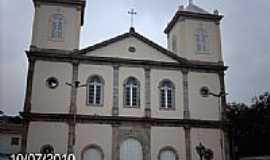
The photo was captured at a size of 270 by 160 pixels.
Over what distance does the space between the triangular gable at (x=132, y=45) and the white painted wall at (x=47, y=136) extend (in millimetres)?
6559

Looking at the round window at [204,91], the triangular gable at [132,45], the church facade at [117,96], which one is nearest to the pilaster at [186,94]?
the church facade at [117,96]

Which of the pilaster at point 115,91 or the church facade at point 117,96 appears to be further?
the pilaster at point 115,91

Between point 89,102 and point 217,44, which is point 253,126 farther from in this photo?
point 89,102

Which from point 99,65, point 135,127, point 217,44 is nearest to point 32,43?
point 99,65

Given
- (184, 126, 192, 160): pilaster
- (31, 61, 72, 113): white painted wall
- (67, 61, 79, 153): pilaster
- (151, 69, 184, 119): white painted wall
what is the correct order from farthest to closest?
1. (151, 69, 184, 119): white painted wall
2. (184, 126, 192, 160): pilaster
3. (31, 61, 72, 113): white painted wall
4. (67, 61, 79, 153): pilaster

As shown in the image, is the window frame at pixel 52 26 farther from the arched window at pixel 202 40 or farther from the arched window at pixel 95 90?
the arched window at pixel 202 40

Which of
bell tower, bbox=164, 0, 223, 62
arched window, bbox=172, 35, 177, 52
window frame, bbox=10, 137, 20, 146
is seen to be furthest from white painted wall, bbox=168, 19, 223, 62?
window frame, bbox=10, 137, 20, 146

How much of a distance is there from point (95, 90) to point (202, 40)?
11045 mm

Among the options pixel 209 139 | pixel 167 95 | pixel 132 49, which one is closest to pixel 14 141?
pixel 132 49

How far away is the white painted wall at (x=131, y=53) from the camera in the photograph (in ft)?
105

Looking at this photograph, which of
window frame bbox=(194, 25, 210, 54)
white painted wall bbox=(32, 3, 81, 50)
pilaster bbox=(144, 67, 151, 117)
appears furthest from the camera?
window frame bbox=(194, 25, 210, 54)

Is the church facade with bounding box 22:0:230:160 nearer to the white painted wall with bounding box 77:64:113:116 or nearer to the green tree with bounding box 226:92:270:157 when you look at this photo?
the white painted wall with bounding box 77:64:113:116

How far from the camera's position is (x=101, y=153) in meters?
29.1

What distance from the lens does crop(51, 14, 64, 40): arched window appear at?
32188 millimetres
